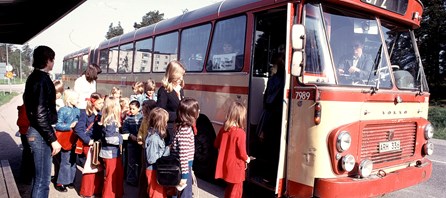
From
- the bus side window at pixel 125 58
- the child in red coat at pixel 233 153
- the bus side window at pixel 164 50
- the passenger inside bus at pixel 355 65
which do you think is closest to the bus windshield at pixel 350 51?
the passenger inside bus at pixel 355 65

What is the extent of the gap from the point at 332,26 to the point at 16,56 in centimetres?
13501

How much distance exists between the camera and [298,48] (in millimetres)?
4059

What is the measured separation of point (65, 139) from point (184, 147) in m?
2.36

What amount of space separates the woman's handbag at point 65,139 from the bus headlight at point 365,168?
13.5 feet

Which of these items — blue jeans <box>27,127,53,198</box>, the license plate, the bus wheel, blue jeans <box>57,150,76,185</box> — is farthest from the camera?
the bus wheel

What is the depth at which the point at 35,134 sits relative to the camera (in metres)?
3.69

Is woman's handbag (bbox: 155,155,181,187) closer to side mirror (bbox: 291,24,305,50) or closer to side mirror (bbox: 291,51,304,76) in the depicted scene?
Answer: side mirror (bbox: 291,51,304,76)

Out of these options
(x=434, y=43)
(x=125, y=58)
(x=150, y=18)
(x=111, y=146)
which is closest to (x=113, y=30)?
(x=150, y=18)

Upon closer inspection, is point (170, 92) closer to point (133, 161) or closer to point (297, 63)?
point (297, 63)

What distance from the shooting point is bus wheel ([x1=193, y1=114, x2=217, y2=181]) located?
623cm

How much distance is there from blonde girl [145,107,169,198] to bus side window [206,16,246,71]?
1.92 m

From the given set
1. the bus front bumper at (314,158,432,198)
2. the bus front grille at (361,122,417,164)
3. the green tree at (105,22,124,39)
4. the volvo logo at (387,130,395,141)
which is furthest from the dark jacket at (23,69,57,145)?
the green tree at (105,22,124,39)

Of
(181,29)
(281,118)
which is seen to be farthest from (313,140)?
(181,29)

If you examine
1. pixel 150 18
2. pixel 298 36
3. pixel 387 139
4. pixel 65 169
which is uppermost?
pixel 150 18
